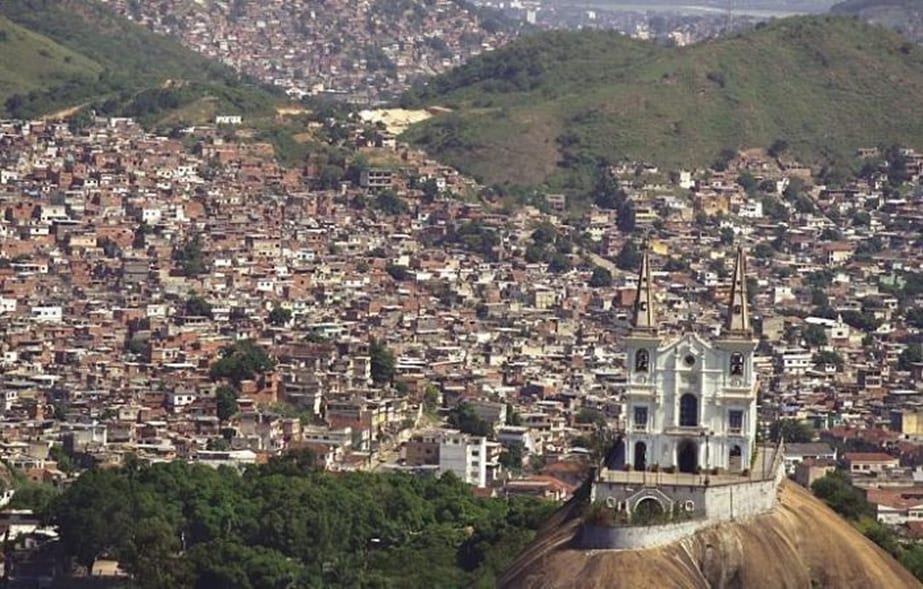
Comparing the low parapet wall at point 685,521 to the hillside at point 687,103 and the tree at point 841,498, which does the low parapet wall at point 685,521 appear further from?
the hillside at point 687,103

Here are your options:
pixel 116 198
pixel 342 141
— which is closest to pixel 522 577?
pixel 116 198

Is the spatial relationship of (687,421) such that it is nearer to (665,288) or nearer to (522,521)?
(522,521)

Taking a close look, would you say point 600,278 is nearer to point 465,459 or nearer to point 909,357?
point 909,357

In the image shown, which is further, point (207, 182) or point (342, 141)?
point (342, 141)

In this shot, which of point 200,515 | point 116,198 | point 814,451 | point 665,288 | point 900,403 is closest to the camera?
point 200,515

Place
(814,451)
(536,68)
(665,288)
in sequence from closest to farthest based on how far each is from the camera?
(814,451) < (665,288) < (536,68)

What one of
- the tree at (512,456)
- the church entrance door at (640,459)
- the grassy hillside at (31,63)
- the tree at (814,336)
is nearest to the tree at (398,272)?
the tree at (814,336)

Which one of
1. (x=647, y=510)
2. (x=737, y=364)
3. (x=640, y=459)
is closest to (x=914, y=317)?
(x=737, y=364)
